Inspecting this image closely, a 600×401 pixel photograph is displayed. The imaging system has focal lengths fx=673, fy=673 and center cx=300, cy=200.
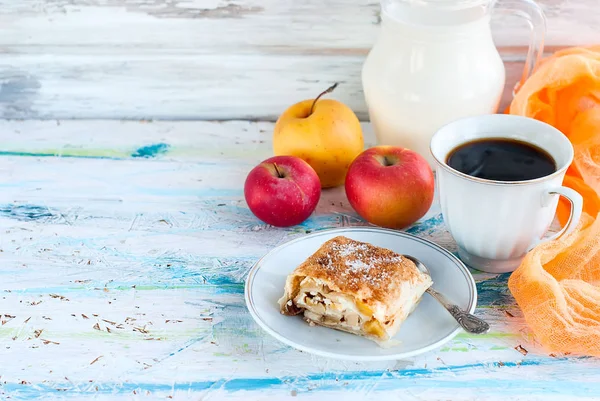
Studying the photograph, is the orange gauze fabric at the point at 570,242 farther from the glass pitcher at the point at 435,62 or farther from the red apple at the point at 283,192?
the red apple at the point at 283,192

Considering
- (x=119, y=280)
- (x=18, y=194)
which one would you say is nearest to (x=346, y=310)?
(x=119, y=280)

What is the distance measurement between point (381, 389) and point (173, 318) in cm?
26

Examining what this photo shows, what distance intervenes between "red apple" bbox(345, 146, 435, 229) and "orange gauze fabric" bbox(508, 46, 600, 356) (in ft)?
0.60

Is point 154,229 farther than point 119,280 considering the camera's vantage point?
Yes

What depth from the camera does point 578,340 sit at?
2.36ft

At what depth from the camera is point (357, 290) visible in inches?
28.7

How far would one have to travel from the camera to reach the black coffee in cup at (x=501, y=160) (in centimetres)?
82

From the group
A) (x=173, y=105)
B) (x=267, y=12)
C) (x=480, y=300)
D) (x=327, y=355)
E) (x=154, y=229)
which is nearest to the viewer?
(x=327, y=355)

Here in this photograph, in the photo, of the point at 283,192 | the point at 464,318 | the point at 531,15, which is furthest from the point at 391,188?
the point at 531,15

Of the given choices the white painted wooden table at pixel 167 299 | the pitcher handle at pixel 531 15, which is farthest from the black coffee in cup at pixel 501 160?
the pitcher handle at pixel 531 15

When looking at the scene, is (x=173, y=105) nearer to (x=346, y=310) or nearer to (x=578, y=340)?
(x=346, y=310)

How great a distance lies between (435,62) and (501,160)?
0.21 metres

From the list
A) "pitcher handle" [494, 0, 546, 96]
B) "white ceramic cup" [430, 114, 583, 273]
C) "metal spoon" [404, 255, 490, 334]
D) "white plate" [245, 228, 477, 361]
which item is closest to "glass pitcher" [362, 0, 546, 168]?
"pitcher handle" [494, 0, 546, 96]

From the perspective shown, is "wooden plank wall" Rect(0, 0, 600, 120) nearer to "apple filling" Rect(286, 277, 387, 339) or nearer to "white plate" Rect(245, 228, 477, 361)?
"white plate" Rect(245, 228, 477, 361)
